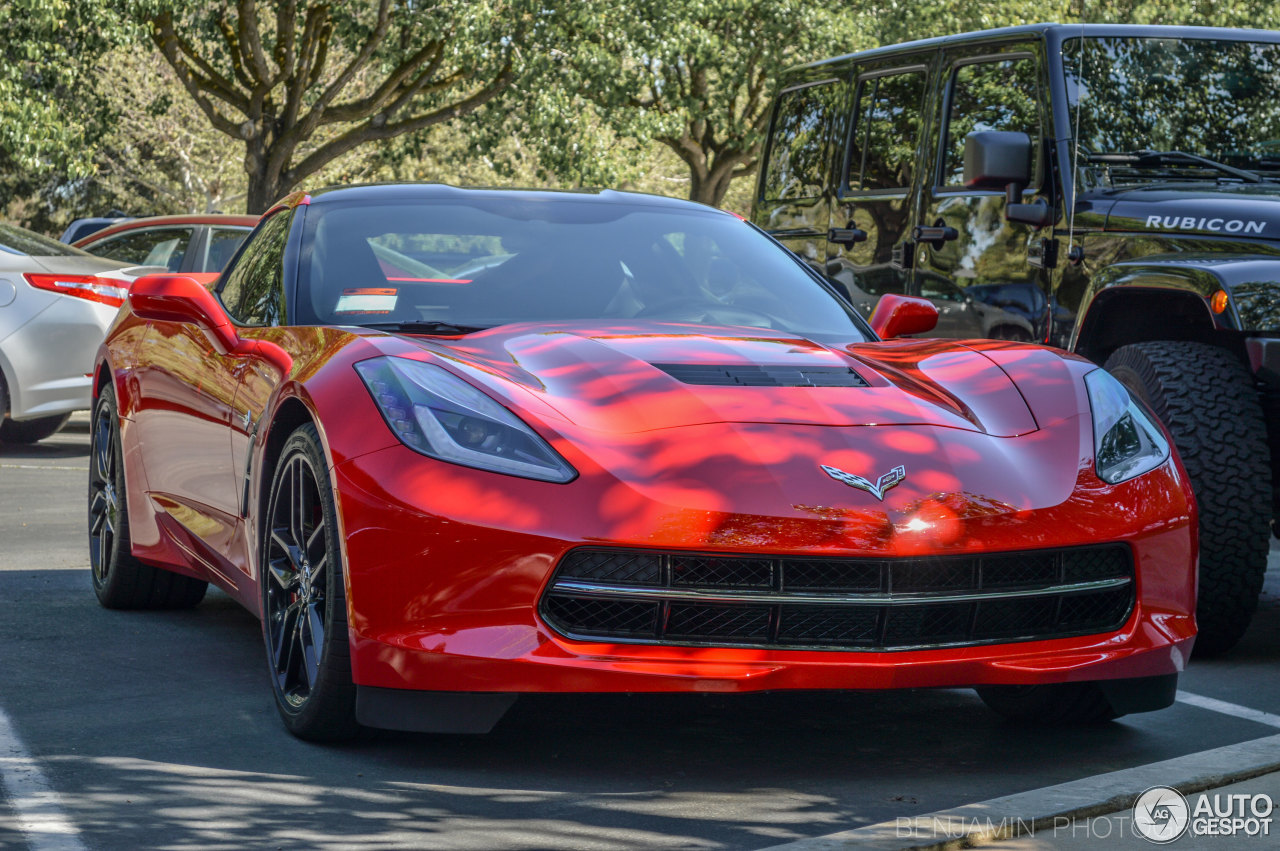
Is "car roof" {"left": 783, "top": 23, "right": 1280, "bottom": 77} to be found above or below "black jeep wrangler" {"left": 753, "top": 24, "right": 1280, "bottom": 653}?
above

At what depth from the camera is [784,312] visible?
511 centimetres

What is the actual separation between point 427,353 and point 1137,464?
1.70 meters

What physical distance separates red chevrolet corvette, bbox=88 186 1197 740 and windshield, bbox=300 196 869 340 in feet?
0.07

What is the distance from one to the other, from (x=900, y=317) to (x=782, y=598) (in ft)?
5.43

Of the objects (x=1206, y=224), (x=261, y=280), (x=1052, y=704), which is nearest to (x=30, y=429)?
(x=261, y=280)

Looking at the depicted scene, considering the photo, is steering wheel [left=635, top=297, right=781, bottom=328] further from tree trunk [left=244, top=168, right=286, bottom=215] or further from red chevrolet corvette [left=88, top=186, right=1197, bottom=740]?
tree trunk [left=244, top=168, right=286, bottom=215]

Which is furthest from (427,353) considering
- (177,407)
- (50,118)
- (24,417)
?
(50,118)

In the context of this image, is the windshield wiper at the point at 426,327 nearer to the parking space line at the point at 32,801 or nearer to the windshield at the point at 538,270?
the windshield at the point at 538,270

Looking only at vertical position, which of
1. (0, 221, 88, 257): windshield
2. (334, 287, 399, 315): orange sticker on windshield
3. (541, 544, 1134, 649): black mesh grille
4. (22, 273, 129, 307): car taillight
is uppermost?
(334, 287, 399, 315): orange sticker on windshield

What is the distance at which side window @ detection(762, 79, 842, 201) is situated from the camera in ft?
28.8

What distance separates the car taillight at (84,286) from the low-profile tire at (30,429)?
1.13 meters

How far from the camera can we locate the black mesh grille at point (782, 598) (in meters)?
3.67

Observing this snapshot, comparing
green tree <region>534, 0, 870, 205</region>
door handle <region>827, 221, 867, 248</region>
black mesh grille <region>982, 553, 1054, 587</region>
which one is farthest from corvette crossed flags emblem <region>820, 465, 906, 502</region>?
green tree <region>534, 0, 870, 205</region>

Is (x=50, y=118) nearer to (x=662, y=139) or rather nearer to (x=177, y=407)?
(x=662, y=139)
